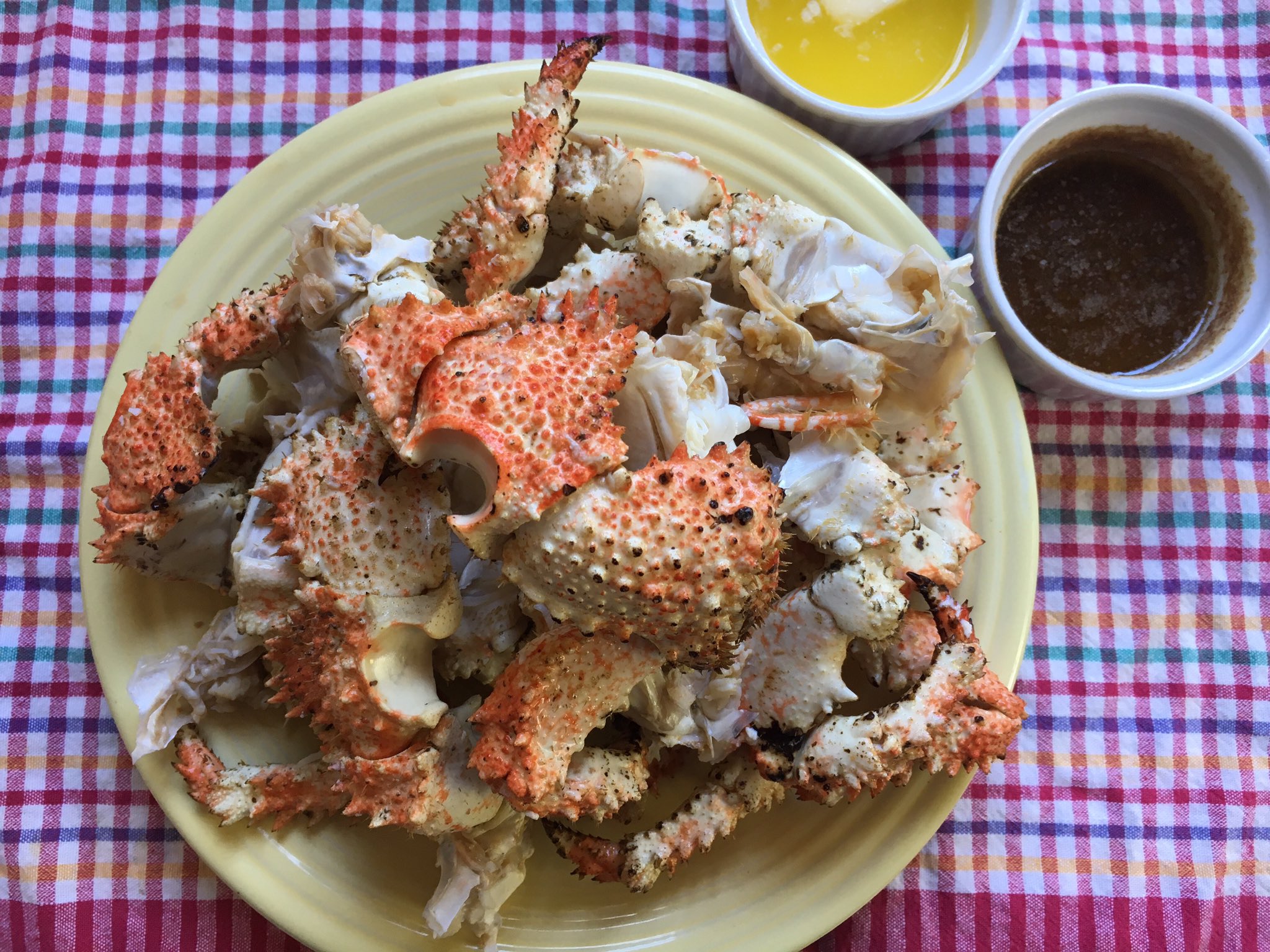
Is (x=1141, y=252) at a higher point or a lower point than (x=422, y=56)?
lower

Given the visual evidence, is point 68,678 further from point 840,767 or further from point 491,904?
point 840,767

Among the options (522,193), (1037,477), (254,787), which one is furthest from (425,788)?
(1037,477)

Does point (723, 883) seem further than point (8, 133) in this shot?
No

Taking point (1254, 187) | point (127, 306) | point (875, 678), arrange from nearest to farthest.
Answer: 1. point (875, 678)
2. point (1254, 187)
3. point (127, 306)

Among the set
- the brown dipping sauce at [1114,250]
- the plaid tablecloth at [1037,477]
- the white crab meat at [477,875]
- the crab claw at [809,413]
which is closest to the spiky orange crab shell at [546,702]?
the white crab meat at [477,875]

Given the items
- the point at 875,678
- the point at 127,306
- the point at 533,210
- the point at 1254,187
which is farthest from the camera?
the point at 127,306

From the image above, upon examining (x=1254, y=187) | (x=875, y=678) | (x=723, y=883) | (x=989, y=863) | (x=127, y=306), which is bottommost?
(x=989, y=863)

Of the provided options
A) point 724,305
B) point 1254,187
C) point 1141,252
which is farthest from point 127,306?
point 1254,187

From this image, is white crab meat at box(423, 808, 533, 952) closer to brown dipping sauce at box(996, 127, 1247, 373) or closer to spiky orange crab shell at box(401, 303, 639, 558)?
spiky orange crab shell at box(401, 303, 639, 558)
